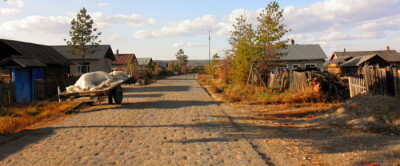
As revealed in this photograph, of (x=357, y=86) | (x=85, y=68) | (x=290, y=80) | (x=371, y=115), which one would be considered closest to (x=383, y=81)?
(x=357, y=86)

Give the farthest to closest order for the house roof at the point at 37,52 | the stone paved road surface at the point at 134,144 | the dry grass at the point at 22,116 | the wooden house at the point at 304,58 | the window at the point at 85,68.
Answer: the wooden house at the point at 304,58 < the window at the point at 85,68 < the house roof at the point at 37,52 < the dry grass at the point at 22,116 < the stone paved road surface at the point at 134,144

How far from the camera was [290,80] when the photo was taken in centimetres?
1603

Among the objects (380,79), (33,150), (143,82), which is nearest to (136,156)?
(33,150)

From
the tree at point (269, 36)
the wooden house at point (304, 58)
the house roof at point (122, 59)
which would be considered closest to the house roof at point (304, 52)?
the wooden house at point (304, 58)

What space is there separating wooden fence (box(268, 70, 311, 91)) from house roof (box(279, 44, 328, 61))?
2245 cm

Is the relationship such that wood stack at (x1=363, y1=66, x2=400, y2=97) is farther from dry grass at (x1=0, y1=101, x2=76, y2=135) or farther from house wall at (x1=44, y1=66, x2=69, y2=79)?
house wall at (x1=44, y1=66, x2=69, y2=79)

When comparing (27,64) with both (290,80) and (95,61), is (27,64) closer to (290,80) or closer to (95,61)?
(290,80)

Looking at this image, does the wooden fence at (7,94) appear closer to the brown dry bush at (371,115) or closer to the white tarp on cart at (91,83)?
the white tarp on cart at (91,83)

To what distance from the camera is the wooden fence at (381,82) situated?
29.3 feet

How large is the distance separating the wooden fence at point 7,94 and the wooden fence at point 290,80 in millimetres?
13077

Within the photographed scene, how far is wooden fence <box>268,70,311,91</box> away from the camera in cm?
1446

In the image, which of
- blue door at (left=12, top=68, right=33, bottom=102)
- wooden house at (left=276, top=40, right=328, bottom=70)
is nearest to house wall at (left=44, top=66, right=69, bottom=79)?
blue door at (left=12, top=68, right=33, bottom=102)

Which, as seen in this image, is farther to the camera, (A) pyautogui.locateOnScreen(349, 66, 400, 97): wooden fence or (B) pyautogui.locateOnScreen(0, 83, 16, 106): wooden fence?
(B) pyautogui.locateOnScreen(0, 83, 16, 106): wooden fence

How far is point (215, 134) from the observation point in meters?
6.95
